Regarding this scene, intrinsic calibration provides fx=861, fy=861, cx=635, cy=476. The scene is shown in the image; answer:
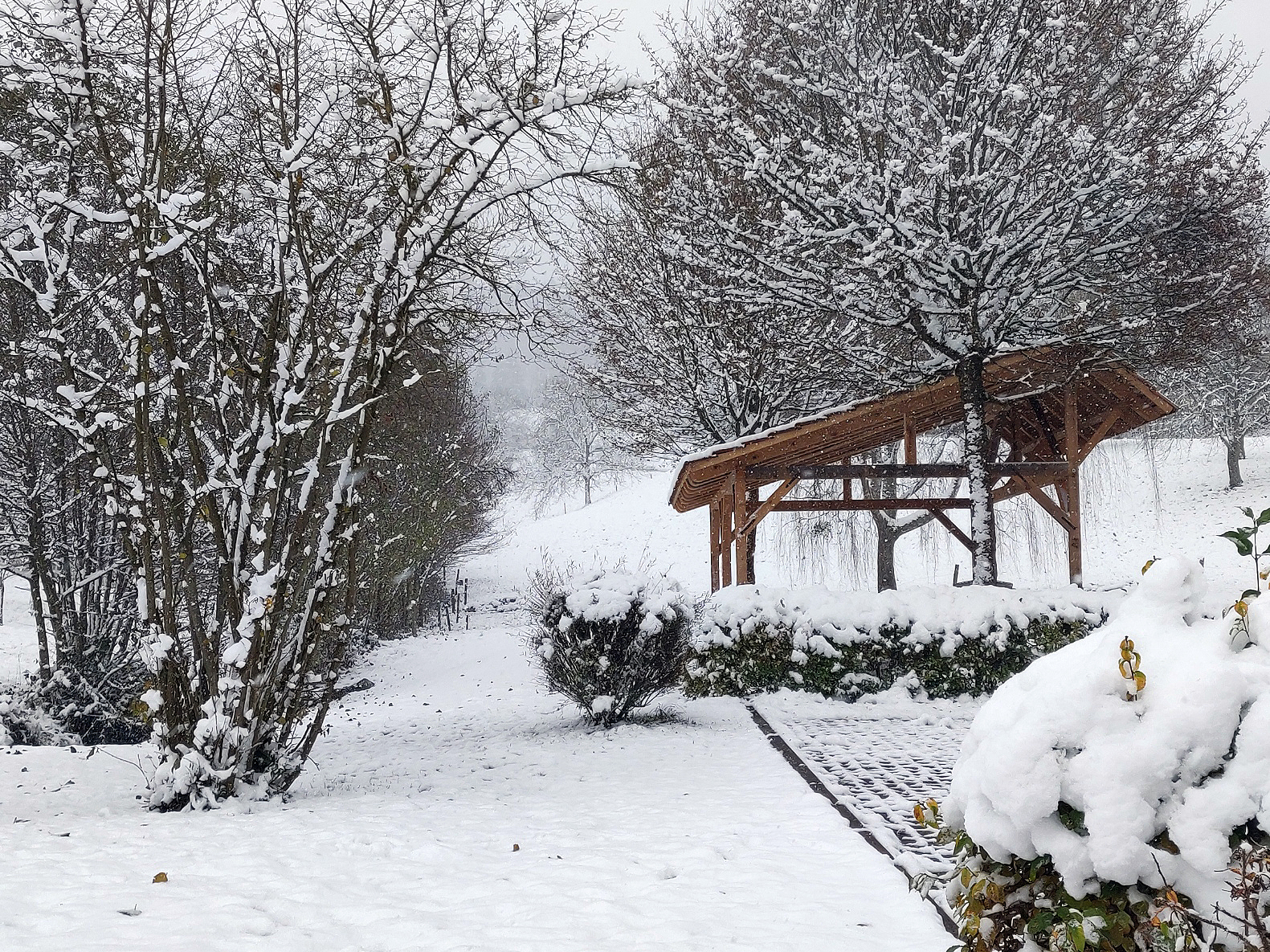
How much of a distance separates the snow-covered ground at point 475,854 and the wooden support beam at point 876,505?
3520 millimetres

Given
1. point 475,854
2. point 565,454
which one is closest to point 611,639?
point 475,854

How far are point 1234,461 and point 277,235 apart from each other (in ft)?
97.6

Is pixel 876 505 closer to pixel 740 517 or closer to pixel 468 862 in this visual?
pixel 740 517

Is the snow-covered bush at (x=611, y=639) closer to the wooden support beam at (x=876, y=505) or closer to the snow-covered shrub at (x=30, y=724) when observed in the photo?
the wooden support beam at (x=876, y=505)

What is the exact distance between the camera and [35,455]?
9156mm

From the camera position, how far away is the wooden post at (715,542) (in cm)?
1327

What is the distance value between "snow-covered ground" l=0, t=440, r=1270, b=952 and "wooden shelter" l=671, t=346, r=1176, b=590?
3193 millimetres

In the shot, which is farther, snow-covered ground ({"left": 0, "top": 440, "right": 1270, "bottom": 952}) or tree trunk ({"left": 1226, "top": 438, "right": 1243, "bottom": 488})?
tree trunk ({"left": 1226, "top": 438, "right": 1243, "bottom": 488})

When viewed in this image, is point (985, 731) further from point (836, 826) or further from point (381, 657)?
point (381, 657)

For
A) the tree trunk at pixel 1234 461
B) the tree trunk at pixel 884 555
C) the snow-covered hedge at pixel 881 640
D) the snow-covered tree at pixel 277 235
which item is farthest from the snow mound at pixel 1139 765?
the tree trunk at pixel 1234 461

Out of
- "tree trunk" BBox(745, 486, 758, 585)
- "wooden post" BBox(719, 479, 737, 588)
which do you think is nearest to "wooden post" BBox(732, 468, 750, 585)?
"tree trunk" BBox(745, 486, 758, 585)

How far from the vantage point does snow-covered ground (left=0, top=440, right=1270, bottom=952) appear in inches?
122

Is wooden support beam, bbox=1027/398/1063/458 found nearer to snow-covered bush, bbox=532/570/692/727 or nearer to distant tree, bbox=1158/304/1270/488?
snow-covered bush, bbox=532/570/692/727

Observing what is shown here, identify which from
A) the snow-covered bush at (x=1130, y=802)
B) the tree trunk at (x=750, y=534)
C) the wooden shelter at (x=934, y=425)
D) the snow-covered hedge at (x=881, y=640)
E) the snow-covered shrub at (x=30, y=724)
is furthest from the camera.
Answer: the tree trunk at (x=750, y=534)
